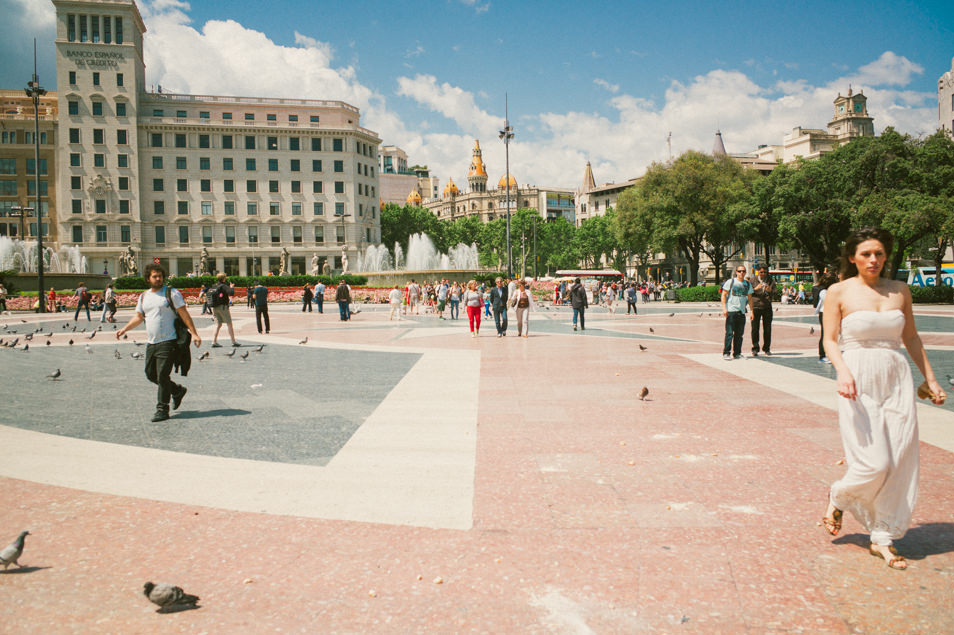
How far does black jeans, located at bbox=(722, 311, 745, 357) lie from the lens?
475 inches

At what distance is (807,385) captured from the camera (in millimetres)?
9234

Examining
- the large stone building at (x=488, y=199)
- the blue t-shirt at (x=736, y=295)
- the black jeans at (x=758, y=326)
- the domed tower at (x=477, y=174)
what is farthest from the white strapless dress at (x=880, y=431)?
the domed tower at (x=477, y=174)

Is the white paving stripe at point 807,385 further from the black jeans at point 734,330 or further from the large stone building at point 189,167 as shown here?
the large stone building at point 189,167

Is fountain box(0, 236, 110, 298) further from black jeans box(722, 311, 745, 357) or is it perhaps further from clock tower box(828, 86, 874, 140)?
clock tower box(828, 86, 874, 140)

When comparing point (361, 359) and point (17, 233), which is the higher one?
point (17, 233)

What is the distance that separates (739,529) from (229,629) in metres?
2.94

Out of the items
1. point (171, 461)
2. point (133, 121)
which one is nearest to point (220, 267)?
point (133, 121)

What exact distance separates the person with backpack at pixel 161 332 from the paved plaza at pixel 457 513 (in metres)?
0.31

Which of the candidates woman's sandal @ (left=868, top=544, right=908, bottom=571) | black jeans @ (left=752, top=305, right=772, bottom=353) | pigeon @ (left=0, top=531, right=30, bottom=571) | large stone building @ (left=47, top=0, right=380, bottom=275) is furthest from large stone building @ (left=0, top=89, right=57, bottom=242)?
woman's sandal @ (left=868, top=544, right=908, bottom=571)

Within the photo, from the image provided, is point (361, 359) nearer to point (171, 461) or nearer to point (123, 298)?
point (171, 461)

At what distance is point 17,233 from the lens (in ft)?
243

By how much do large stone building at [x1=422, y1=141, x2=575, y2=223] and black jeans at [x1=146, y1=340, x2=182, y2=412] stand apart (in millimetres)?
159578

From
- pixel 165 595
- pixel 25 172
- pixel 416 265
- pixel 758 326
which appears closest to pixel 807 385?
pixel 758 326

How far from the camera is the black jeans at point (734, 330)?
1207 centimetres
